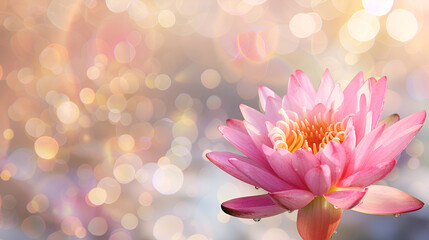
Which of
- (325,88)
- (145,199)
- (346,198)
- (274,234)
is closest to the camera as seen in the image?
(346,198)

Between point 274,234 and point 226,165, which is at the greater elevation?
point 226,165

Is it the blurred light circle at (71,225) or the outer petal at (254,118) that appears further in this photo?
the blurred light circle at (71,225)

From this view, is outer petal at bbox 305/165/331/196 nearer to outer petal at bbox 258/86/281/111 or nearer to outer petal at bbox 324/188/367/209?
outer petal at bbox 324/188/367/209

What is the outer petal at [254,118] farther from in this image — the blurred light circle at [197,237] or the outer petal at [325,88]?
the blurred light circle at [197,237]

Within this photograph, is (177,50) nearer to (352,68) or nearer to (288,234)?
(352,68)

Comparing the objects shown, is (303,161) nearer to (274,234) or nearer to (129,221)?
(274,234)

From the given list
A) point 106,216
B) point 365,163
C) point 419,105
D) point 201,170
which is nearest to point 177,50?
point 201,170

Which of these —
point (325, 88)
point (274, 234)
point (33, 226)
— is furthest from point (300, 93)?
point (33, 226)

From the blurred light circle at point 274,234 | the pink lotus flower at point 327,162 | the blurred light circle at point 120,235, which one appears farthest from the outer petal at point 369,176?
the blurred light circle at point 120,235
